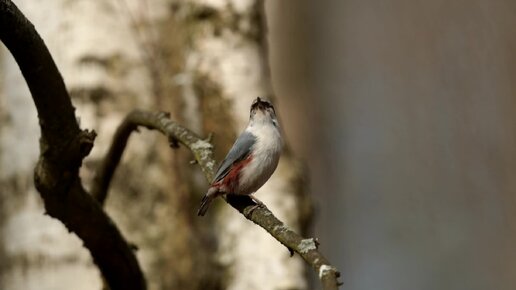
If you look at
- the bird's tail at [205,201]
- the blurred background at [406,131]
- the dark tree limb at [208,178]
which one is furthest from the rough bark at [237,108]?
the blurred background at [406,131]

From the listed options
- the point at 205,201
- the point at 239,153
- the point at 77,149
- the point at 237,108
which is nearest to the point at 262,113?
the point at 239,153

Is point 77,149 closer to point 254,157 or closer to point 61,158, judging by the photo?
point 61,158

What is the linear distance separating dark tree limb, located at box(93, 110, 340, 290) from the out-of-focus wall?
8.79 ft

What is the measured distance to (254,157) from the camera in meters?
1.61

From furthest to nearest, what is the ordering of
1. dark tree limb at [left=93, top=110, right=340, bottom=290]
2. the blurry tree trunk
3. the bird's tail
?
the blurry tree trunk
the bird's tail
dark tree limb at [left=93, top=110, right=340, bottom=290]

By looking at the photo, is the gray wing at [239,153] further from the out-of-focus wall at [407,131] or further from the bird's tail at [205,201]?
the out-of-focus wall at [407,131]

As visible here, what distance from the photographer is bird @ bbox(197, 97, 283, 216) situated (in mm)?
1598

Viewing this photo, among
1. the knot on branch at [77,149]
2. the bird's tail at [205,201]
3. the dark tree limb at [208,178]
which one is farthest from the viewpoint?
the knot on branch at [77,149]

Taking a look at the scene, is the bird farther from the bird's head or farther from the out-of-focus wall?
the out-of-focus wall

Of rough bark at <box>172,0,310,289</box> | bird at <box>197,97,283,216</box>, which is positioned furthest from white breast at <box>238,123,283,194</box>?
rough bark at <box>172,0,310,289</box>

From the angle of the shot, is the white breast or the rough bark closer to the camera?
the white breast

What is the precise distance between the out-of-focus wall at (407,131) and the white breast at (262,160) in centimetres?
335

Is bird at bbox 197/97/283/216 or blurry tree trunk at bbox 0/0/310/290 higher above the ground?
blurry tree trunk at bbox 0/0/310/290

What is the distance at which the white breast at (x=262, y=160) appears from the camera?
1.59m
